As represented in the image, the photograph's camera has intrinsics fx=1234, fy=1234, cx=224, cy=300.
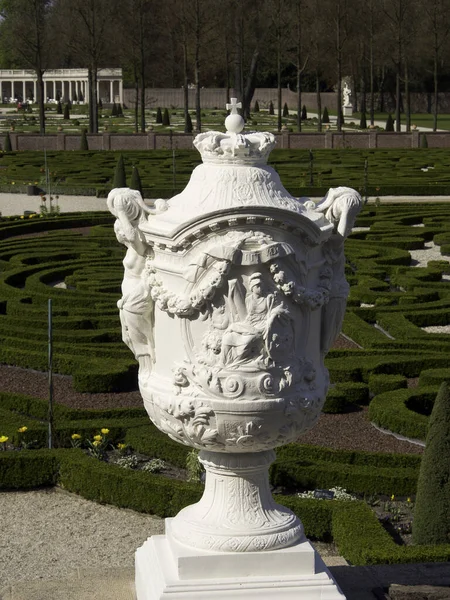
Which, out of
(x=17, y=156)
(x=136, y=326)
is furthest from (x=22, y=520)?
(x=17, y=156)

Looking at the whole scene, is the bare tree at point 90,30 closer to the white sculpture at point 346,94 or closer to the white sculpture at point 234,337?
the white sculpture at point 346,94

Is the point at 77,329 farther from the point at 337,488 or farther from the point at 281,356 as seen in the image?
the point at 281,356

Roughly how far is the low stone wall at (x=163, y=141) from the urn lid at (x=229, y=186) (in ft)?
136

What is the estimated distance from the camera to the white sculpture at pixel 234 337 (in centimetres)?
579

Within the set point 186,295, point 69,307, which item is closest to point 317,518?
point 186,295

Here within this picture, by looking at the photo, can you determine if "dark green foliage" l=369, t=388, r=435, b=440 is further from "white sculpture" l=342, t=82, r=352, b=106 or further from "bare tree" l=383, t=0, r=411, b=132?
"white sculpture" l=342, t=82, r=352, b=106

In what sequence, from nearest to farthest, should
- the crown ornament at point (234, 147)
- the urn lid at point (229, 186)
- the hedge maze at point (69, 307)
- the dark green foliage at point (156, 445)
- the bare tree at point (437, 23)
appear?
the urn lid at point (229, 186) < the crown ornament at point (234, 147) < the dark green foliage at point (156, 445) < the hedge maze at point (69, 307) < the bare tree at point (437, 23)

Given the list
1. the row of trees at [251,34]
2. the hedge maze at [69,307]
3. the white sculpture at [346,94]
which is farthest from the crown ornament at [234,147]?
the white sculpture at [346,94]

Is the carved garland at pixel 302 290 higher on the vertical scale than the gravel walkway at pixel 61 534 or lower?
higher

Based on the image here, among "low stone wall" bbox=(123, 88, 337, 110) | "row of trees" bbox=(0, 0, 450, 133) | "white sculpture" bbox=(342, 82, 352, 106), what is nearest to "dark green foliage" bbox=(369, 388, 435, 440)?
"row of trees" bbox=(0, 0, 450, 133)

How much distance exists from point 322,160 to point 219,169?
33.7 m

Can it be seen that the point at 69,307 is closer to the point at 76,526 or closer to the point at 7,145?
the point at 76,526

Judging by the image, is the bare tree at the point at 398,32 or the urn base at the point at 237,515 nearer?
the urn base at the point at 237,515

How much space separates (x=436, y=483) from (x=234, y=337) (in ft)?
7.79
